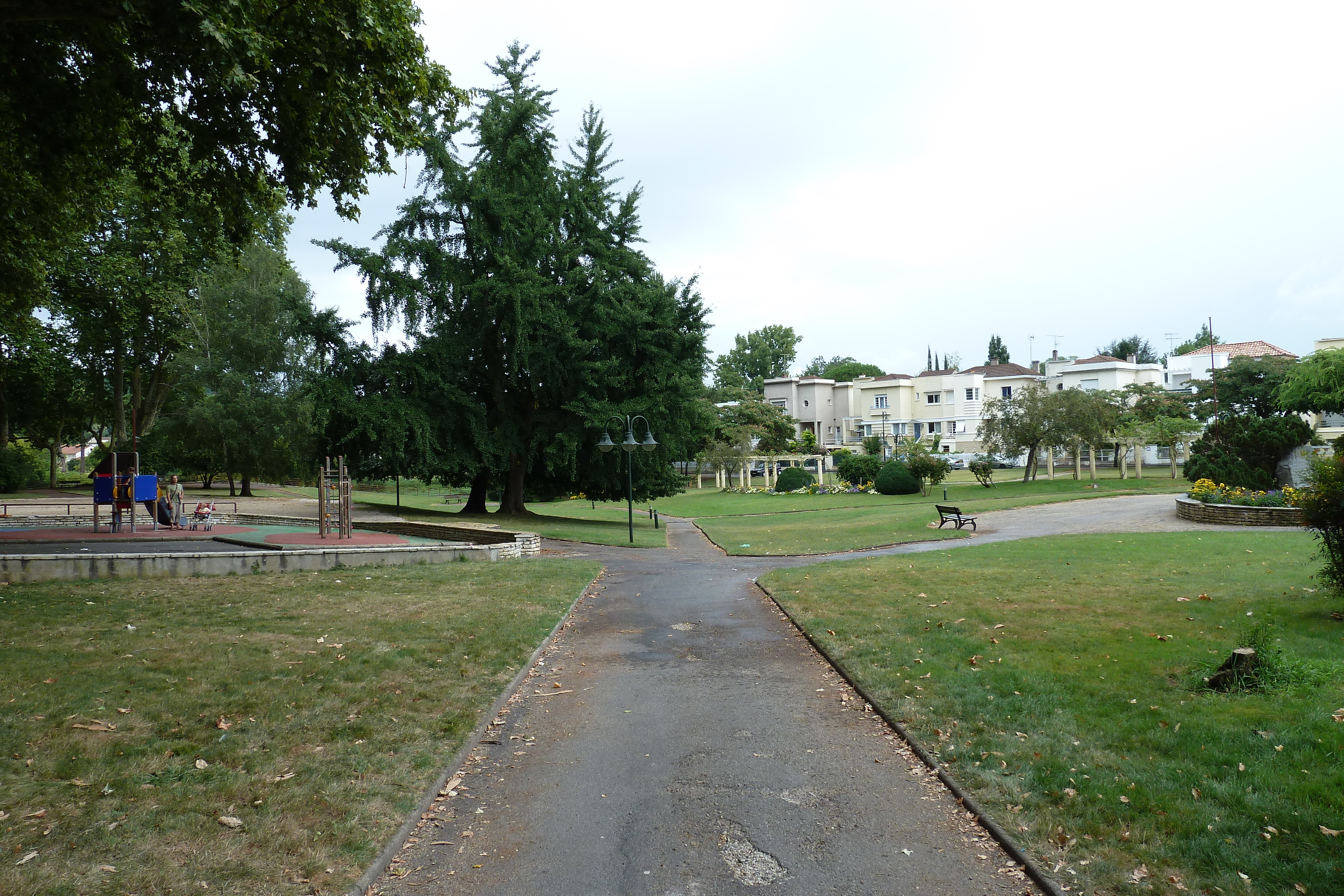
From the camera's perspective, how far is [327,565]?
1538 centimetres

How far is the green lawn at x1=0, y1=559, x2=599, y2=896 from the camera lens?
4105mm

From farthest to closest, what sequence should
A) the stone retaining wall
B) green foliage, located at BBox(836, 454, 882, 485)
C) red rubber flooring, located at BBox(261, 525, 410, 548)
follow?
green foliage, located at BBox(836, 454, 882, 485) → red rubber flooring, located at BBox(261, 525, 410, 548) → the stone retaining wall

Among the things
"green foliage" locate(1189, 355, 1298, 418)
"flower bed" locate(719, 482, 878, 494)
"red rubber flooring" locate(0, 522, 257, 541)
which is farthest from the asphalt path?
"green foliage" locate(1189, 355, 1298, 418)

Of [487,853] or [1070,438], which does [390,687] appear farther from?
[1070,438]

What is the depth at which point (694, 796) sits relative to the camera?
5258 millimetres

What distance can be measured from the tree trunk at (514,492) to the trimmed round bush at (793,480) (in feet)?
78.2

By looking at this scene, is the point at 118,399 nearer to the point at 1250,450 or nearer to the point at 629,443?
the point at 629,443

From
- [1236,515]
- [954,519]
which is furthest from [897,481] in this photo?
[1236,515]

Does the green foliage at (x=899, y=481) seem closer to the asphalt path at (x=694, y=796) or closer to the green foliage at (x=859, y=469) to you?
the green foliage at (x=859, y=469)

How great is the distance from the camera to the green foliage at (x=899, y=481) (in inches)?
1826

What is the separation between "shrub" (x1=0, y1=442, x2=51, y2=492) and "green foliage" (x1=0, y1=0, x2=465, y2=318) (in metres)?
37.1

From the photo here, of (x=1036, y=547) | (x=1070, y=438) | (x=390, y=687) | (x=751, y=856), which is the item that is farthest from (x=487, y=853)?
(x=1070, y=438)

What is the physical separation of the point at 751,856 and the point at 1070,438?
4558cm

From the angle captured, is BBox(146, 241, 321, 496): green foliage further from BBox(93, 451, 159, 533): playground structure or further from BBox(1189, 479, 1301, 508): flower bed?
BBox(1189, 479, 1301, 508): flower bed
